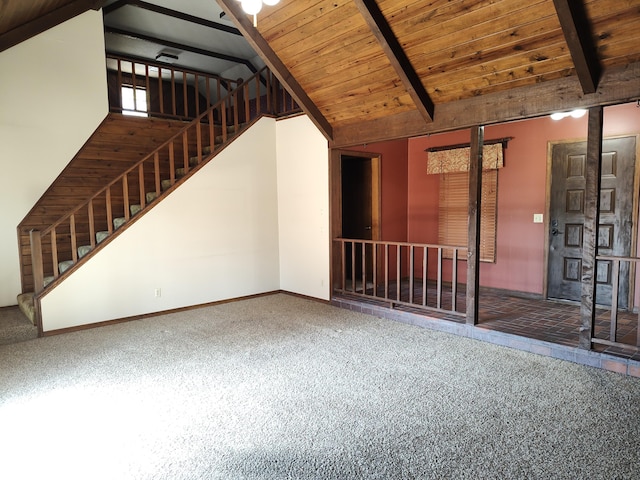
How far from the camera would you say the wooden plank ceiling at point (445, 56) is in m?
3.10

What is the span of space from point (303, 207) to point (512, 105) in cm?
327

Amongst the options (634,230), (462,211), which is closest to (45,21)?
(462,211)

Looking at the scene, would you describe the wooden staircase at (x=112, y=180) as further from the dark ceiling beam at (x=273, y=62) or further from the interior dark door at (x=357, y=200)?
the interior dark door at (x=357, y=200)

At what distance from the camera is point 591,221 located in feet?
11.5

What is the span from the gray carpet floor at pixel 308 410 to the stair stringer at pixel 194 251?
630mm

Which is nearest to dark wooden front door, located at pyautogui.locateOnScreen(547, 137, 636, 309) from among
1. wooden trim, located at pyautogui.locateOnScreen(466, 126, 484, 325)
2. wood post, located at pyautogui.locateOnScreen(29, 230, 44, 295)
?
wooden trim, located at pyautogui.locateOnScreen(466, 126, 484, 325)

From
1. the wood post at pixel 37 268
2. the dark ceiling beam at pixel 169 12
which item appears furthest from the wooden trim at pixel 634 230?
the wood post at pixel 37 268

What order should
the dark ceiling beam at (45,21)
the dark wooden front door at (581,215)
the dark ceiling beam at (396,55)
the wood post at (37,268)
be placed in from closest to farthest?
the dark ceiling beam at (396,55)
the wood post at (37,268)
the dark wooden front door at (581,215)
the dark ceiling beam at (45,21)

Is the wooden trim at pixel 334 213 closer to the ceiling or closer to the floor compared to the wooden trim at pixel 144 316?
closer to the ceiling

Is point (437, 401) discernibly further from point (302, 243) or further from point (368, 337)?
point (302, 243)

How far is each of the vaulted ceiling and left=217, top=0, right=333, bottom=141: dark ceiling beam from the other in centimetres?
1

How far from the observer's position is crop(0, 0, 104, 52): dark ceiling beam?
5.16 meters

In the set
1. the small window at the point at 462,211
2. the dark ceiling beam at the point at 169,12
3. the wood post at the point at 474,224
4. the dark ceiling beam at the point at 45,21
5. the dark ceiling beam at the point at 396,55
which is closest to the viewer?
the dark ceiling beam at the point at 396,55

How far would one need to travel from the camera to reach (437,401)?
2.91m
